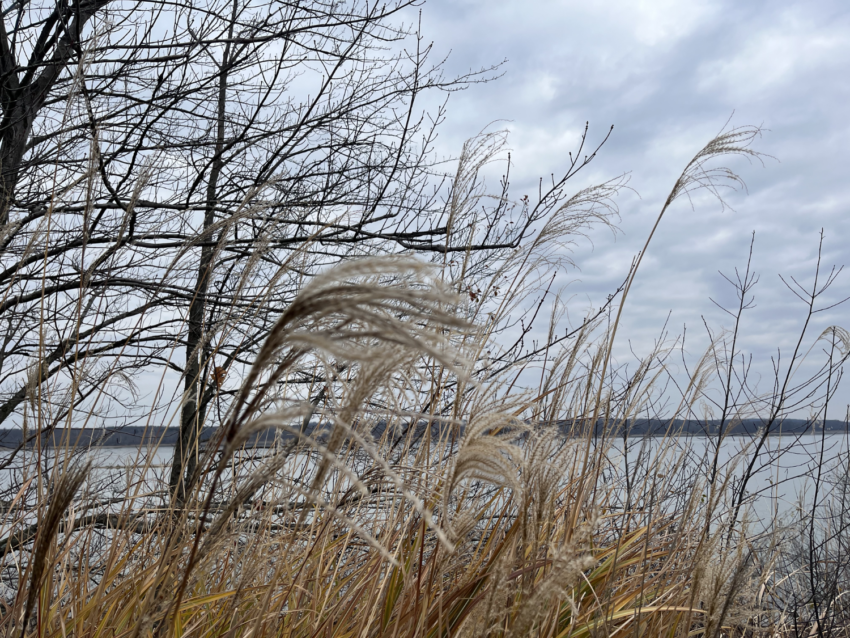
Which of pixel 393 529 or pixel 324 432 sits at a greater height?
pixel 324 432

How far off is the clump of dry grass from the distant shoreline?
0.35 ft

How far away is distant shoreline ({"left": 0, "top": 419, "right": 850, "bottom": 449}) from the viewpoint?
1.87m

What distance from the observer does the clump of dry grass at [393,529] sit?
0.61 meters

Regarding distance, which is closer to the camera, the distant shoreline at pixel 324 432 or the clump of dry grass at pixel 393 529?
the clump of dry grass at pixel 393 529

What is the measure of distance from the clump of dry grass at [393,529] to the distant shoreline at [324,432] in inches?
4.2

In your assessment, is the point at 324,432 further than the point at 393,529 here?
No

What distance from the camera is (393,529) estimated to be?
179 cm

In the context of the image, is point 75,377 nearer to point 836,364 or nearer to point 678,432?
point 678,432

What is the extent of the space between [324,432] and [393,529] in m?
0.67

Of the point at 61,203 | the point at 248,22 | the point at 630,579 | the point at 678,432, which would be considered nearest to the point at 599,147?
the point at 678,432

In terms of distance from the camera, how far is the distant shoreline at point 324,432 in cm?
187

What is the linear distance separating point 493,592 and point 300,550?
3.70ft

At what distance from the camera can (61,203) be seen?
3836 mm

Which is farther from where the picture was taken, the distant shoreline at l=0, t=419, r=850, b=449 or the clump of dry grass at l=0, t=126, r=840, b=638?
the distant shoreline at l=0, t=419, r=850, b=449
